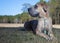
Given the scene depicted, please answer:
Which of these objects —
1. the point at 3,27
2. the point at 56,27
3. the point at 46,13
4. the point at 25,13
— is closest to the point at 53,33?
the point at 56,27

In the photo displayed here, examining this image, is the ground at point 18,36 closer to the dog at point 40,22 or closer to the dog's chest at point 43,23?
the dog at point 40,22

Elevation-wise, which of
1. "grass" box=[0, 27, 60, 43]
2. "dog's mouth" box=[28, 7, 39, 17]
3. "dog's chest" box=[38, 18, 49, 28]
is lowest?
"grass" box=[0, 27, 60, 43]

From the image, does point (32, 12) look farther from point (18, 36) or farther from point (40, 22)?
point (18, 36)

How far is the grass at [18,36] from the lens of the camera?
3082mm

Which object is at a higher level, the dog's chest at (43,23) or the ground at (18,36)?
the dog's chest at (43,23)

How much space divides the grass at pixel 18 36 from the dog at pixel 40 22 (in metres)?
0.09

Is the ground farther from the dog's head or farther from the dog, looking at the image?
the dog's head

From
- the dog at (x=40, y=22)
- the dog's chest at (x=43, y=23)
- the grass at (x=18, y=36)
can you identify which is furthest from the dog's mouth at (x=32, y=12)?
the grass at (x=18, y=36)

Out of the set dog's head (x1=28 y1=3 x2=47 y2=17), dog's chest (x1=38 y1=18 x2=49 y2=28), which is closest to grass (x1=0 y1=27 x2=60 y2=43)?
dog's chest (x1=38 y1=18 x2=49 y2=28)

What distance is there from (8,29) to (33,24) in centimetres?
42

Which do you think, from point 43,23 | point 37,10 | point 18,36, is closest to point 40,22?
point 43,23

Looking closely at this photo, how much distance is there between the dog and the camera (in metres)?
3.14

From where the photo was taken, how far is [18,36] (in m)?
3.11

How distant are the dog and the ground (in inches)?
3.3
